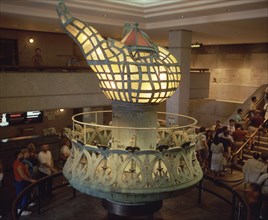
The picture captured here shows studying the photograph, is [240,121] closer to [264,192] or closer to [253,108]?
[253,108]

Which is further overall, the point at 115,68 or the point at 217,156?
the point at 217,156

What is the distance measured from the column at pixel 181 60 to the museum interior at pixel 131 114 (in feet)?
0.14

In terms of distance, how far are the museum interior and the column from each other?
0.14 feet

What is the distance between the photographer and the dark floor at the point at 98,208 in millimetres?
7555

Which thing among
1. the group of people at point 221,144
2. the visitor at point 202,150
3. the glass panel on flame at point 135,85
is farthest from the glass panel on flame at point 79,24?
the visitor at point 202,150

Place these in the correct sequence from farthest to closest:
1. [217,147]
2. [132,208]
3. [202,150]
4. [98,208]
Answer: [202,150]
[217,147]
[98,208]
[132,208]

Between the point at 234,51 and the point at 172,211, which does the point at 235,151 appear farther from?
the point at 234,51

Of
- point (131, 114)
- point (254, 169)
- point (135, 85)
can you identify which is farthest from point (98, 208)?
point (135, 85)

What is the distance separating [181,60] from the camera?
1282cm

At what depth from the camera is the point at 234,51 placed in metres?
21.3

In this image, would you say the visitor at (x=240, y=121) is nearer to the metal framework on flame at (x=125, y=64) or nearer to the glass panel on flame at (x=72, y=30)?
the metal framework on flame at (x=125, y=64)

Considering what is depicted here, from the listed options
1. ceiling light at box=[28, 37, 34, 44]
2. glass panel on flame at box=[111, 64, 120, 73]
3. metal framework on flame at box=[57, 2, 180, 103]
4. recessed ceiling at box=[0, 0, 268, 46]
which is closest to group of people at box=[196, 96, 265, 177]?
recessed ceiling at box=[0, 0, 268, 46]

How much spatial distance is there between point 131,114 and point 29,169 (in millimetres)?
4365

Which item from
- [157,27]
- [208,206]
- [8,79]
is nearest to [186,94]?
[157,27]
